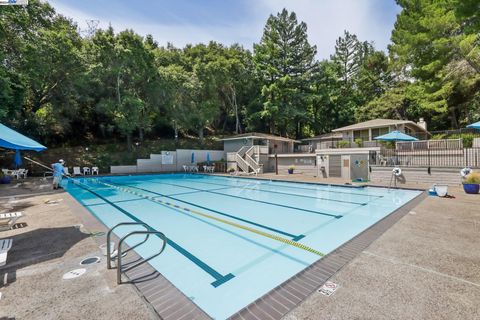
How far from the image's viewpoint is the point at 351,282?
2.61 m

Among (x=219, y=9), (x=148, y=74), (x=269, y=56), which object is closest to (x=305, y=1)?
(x=219, y=9)

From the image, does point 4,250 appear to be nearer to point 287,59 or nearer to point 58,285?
point 58,285

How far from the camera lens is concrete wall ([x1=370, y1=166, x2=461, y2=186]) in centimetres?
1011

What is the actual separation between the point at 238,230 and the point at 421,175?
10.9m

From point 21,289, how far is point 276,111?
27217 millimetres

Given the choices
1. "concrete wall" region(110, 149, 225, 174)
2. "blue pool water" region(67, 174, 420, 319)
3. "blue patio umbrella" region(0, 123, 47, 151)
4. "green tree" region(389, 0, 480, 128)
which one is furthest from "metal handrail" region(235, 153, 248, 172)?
"green tree" region(389, 0, 480, 128)

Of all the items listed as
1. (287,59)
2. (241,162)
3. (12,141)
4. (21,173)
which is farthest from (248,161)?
(287,59)

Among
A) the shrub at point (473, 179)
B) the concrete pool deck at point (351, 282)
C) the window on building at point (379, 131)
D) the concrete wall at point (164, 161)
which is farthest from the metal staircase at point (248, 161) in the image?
the concrete pool deck at point (351, 282)

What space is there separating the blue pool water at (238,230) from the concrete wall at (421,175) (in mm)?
2060

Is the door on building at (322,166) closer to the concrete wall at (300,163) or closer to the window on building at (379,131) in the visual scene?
the concrete wall at (300,163)

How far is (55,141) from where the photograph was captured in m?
20.8

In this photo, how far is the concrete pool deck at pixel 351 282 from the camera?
6.97ft

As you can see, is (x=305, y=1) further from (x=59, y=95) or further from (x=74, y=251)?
(x=59, y=95)

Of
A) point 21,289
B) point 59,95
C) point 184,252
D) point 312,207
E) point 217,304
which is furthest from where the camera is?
point 59,95
